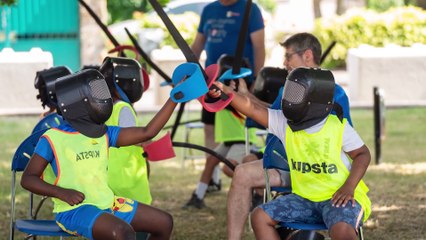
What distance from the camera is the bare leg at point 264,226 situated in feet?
16.4

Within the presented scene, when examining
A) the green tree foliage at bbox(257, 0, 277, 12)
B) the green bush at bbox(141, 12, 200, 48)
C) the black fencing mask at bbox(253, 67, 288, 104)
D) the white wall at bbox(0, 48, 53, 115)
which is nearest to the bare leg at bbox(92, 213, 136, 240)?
the black fencing mask at bbox(253, 67, 288, 104)

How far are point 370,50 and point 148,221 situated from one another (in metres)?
10.6

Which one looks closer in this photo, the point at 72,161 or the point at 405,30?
the point at 72,161

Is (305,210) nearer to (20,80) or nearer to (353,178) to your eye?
(353,178)

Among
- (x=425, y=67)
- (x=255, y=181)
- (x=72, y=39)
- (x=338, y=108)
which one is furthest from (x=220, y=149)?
(x=72, y=39)

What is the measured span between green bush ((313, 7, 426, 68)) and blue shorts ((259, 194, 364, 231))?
13.5 meters

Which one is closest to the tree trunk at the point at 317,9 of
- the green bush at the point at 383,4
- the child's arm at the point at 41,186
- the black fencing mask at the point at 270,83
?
the green bush at the point at 383,4

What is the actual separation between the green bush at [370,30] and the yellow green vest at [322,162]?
13506mm

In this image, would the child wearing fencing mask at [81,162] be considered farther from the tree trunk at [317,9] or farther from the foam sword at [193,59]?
the tree trunk at [317,9]

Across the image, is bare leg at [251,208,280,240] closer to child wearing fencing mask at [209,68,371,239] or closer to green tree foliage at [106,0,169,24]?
child wearing fencing mask at [209,68,371,239]

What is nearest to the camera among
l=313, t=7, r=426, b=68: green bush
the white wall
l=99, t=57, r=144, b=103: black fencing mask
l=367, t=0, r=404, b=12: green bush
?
l=99, t=57, r=144, b=103: black fencing mask

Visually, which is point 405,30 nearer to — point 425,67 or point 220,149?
point 425,67

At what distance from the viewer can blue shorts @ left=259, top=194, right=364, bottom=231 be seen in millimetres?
4914

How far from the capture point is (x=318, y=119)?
504 cm
